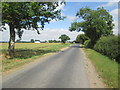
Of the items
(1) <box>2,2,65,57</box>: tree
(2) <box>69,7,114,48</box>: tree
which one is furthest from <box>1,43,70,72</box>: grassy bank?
(2) <box>69,7,114,48</box>: tree

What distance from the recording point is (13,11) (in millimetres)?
14234

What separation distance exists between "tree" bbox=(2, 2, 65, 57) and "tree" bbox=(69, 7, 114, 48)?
17079 mm

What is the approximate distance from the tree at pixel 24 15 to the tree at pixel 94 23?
56.0 feet

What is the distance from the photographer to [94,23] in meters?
36.0

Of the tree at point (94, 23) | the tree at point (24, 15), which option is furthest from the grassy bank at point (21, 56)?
the tree at point (94, 23)

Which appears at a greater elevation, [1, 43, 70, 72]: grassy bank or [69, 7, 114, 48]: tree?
[69, 7, 114, 48]: tree

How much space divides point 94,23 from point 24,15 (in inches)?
961

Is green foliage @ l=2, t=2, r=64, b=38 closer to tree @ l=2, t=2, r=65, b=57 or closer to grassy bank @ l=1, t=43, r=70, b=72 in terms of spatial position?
tree @ l=2, t=2, r=65, b=57

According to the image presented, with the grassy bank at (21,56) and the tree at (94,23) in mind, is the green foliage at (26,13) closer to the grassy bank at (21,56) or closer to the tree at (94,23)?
the grassy bank at (21,56)

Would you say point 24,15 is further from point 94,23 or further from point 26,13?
point 94,23

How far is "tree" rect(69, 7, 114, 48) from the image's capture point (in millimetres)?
35125

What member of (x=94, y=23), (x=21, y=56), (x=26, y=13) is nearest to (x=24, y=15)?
(x=26, y=13)

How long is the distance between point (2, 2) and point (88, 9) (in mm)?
31334

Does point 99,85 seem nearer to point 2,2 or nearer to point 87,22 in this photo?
point 2,2
